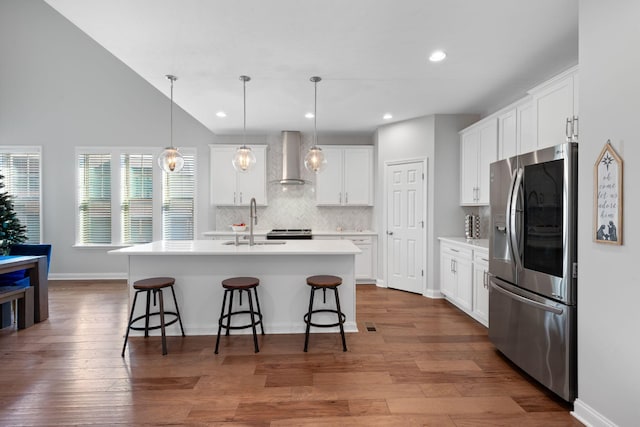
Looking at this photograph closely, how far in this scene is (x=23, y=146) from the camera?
19.1ft

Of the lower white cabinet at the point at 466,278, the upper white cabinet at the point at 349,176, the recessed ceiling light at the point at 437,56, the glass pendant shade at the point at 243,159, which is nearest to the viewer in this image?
the recessed ceiling light at the point at 437,56

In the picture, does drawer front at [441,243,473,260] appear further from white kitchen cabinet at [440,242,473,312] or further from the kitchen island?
the kitchen island

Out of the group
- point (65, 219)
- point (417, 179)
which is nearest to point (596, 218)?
point (417, 179)

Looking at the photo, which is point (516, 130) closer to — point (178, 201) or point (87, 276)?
point (178, 201)

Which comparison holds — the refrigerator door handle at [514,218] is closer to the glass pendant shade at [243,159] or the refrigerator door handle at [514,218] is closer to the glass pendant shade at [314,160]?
the glass pendant shade at [314,160]

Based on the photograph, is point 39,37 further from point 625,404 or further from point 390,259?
point 625,404

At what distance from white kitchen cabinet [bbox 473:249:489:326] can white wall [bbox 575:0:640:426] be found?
1400 mm

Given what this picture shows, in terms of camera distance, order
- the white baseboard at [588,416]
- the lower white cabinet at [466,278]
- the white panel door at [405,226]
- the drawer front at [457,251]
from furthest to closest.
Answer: the white panel door at [405,226] < the drawer front at [457,251] < the lower white cabinet at [466,278] < the white baseboard at [588,416]

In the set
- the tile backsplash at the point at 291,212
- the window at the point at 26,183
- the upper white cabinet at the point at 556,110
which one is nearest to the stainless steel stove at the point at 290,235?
the tile backsplash at the point at 291,212

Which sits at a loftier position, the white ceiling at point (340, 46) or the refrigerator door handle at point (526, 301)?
the white ceiling at point (340, 46)

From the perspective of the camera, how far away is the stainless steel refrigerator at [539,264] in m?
2.09

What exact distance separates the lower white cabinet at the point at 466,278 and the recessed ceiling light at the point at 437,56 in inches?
78.8

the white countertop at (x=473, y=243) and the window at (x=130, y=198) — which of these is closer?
the white countertop at (x=473, y=243)

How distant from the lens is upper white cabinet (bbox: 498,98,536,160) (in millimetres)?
3201
